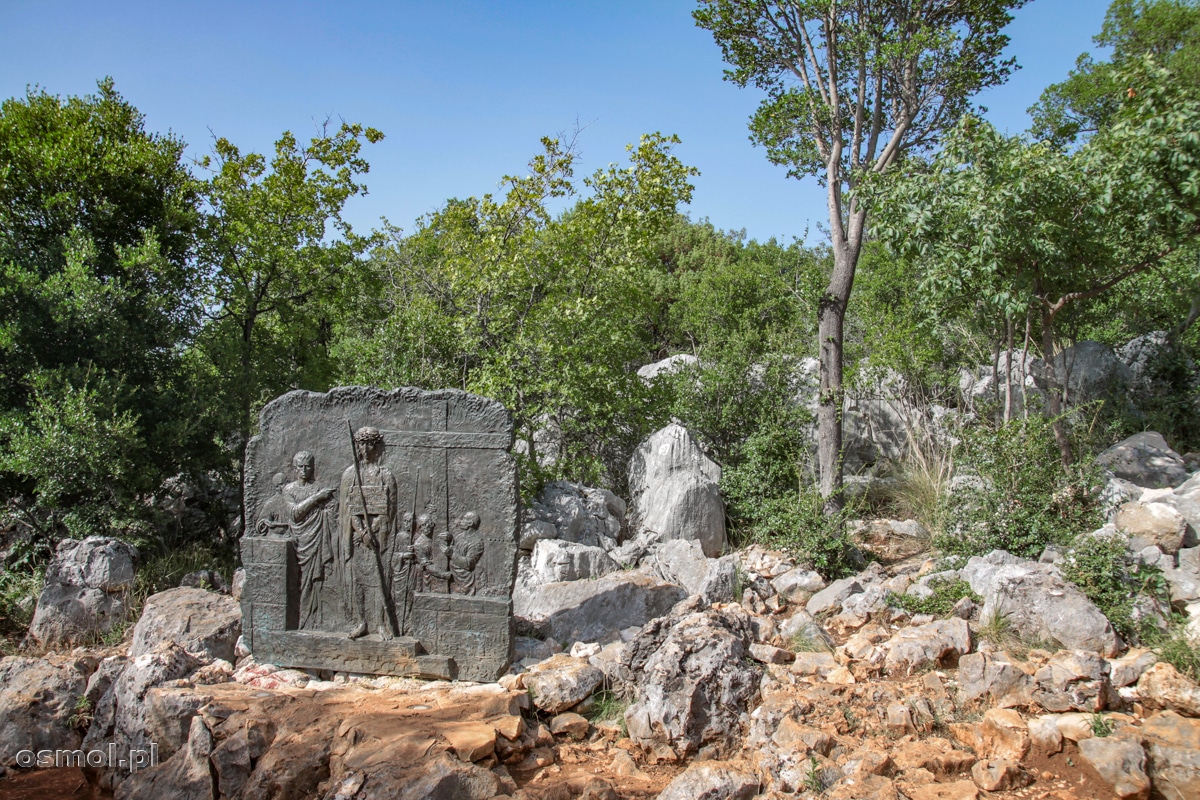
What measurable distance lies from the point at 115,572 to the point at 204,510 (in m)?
2.93

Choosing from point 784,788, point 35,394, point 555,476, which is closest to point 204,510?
point 35,394

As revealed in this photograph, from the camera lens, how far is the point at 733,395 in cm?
1127

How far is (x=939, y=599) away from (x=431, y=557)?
4413 mm

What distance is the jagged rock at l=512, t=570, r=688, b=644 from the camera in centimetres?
712

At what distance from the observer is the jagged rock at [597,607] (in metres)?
7.12

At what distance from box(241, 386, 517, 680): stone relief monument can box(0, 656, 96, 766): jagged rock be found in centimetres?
129

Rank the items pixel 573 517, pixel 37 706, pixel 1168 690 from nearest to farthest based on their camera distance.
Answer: pixel 1168 690
pixel 37 706
pixel 573 517

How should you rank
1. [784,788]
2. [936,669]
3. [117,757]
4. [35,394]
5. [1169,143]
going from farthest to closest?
[35,394]
[1169,143]
[936,669]
[117,757]
[784,788]

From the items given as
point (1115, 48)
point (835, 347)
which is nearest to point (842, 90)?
point (835, 347)

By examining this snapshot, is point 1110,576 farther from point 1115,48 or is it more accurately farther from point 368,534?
point 1115,48

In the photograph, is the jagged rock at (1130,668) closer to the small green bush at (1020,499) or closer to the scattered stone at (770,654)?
the small green bush at (1020,499)

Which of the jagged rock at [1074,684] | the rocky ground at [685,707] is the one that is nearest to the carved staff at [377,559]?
the rocky ground at [685,707]

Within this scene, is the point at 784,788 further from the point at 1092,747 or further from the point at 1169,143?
the point at 1169,143

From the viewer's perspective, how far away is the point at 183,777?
5.01 meters
